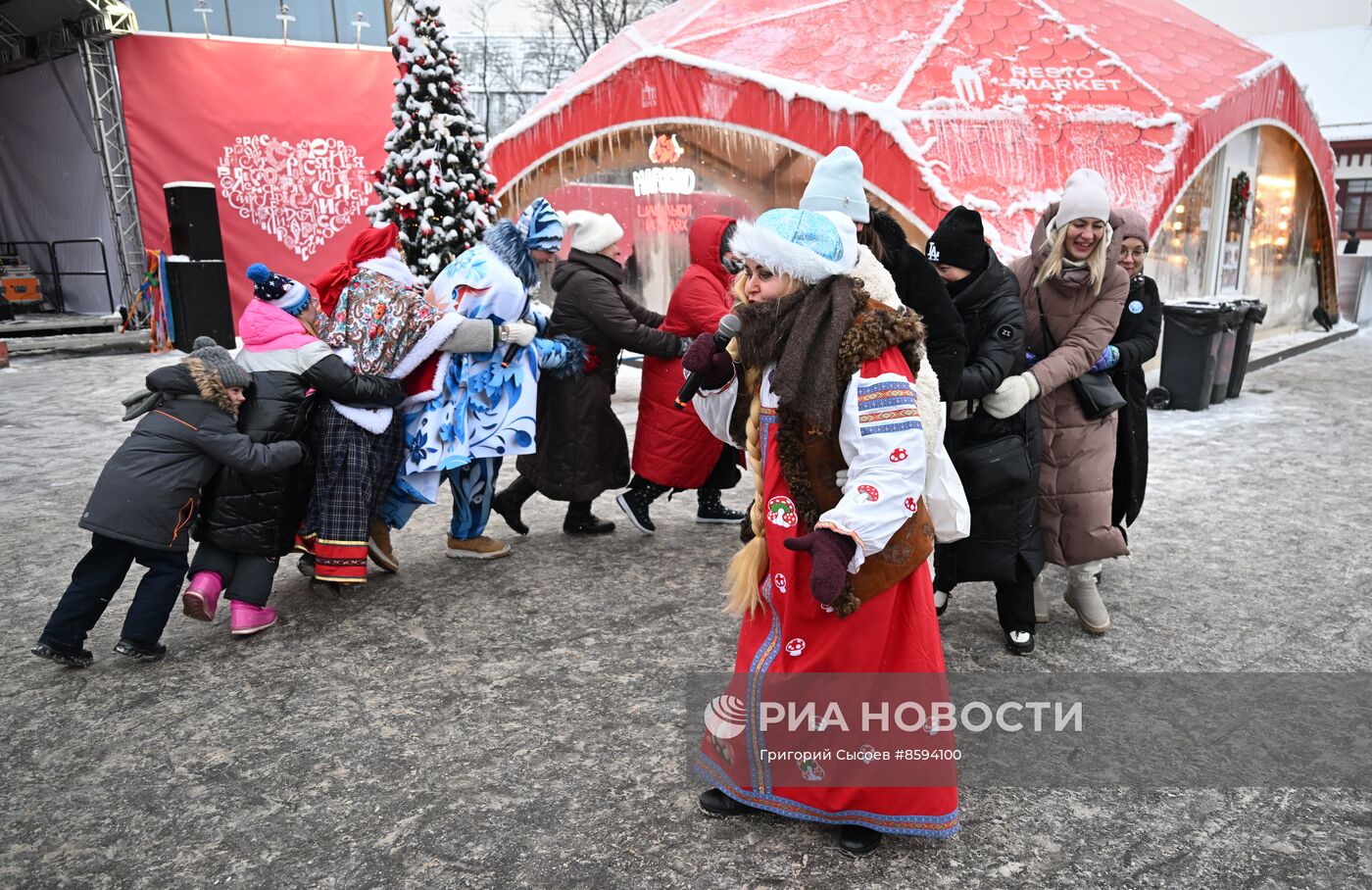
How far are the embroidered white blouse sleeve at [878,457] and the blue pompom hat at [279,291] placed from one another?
8.49ft


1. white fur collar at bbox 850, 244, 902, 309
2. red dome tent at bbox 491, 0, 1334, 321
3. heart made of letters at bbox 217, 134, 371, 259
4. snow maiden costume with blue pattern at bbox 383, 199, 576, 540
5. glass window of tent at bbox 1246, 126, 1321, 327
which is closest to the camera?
white fur collar at bbox 850, 244, 902, 309

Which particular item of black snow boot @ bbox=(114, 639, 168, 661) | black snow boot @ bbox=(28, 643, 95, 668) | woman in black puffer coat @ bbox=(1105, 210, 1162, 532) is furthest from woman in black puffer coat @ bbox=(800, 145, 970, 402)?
black snow boot @ bbox=(28, 643, 95, 668)

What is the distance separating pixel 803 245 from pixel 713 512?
330 cm

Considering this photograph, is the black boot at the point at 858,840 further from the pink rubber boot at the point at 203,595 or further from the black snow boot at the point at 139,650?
the black snow boot at the point at 139,650

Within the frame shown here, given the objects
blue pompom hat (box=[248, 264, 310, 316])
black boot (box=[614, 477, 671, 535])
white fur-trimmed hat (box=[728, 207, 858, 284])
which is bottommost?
black boot (box=[614, 477, 671, 535])

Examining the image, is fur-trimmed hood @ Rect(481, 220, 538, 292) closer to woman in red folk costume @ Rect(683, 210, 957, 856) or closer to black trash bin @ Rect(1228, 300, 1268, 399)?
woman in red folk costume @ Rect(683, 210, 957, 856)

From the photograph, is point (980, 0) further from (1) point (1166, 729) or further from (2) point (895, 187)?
(1) point (1166, 729)

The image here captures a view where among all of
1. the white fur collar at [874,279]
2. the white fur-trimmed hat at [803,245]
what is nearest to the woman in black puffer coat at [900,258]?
the white fur collar at [874,279]

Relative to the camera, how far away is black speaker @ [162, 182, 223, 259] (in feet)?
41.3

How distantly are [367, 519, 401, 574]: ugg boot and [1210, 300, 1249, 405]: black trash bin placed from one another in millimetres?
7447

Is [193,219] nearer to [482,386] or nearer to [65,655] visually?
[482,386]

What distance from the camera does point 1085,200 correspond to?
3535 mm

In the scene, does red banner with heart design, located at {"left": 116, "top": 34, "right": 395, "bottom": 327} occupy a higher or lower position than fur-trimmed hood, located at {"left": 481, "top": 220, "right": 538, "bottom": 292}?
higher

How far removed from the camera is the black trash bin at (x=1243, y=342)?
28.7ft
